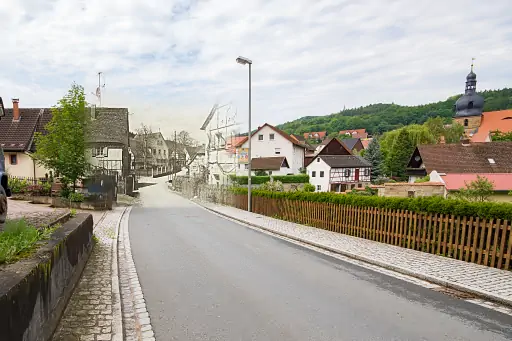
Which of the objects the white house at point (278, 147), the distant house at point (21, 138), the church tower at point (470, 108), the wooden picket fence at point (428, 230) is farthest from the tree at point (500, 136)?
the distant house at point (21, 138)

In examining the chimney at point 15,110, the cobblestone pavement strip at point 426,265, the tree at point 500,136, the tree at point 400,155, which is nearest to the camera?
the cobblestone pavement strip at point 426,265

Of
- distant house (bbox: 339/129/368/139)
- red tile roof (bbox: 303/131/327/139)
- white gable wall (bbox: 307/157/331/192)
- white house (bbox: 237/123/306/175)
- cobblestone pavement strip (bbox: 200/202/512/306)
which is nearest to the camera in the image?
cobblestone pavement strip (bbox: 200/202/512/306)

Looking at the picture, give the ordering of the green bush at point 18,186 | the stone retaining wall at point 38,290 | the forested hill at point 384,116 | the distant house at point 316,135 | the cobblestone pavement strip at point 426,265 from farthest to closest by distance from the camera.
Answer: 1. the distant house at point 316,135
2. the forested hill at point 384,116
3. the green bush at point 18,186
4. the cobblestone pavement strip at point 426,265
5. the stone retaining wall at point 38,290

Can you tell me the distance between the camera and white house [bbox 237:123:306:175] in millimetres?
59438

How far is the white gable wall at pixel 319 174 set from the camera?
53.6 m

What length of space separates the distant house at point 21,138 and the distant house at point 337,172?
36.2 m

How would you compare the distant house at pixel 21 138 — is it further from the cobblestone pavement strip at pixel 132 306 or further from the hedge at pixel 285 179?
the hedge at pixel 285 179

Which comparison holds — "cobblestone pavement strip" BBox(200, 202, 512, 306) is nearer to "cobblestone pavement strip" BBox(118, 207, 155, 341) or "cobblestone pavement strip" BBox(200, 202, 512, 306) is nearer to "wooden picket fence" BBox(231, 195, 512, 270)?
"wooden picket fence" BBox(231, 195, 512, 270)

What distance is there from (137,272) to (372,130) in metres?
150

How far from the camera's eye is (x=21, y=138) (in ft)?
102

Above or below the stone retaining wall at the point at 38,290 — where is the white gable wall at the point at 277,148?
above

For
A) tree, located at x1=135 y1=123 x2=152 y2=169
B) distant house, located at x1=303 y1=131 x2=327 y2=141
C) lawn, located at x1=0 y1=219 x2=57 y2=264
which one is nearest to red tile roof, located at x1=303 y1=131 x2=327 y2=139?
distant house, located at x1=303 y1=131 x2=327 y2=141

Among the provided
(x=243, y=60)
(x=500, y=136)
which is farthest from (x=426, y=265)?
(x=500, y=136)

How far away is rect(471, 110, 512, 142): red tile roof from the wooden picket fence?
295ft
